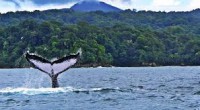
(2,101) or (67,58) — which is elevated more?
(67,58)

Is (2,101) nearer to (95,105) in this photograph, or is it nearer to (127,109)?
(95,105)

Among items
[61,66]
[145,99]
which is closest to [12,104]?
[61,66]

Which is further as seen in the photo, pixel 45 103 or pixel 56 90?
pixel 56 90

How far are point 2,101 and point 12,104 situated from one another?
2.21 metres

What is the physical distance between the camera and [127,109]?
112ft

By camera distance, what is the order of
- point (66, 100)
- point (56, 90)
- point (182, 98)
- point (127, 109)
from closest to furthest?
point (127, 109) < point (66, 100) < point (182, 98) < point (56, 90)

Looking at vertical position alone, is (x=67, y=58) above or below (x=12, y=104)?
above

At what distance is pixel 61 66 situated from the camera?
119 feet

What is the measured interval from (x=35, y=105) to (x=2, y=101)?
402 cm

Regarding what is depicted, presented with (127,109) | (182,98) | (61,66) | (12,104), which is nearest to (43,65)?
(61,66)

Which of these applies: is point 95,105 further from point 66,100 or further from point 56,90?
point 56,90

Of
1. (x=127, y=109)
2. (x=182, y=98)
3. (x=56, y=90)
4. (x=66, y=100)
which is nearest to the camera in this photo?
(x=127, y=109)

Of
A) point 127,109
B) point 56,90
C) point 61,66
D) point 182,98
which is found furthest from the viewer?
point 56,90

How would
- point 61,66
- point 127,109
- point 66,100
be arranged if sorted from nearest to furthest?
point 127,109 < point 61,66 < point 66,100
